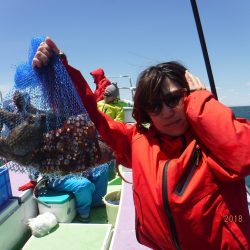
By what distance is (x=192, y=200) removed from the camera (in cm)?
151

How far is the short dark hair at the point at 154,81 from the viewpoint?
166 cm

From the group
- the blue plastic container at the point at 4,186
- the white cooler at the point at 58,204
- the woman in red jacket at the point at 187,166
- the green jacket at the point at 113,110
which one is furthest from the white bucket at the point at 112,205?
the woman in red jacket at the point at 187,166

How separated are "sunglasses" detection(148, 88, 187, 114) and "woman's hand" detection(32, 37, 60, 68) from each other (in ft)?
2.05

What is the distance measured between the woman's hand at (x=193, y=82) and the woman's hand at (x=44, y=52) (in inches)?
29.3

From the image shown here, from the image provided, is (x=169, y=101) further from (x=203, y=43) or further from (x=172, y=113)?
(x=203, y=43)

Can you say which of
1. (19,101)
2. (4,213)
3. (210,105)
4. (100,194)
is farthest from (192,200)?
(100,194)

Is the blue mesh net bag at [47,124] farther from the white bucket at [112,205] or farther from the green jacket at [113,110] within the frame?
the green jacket at [113,110]

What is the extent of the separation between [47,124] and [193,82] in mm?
854

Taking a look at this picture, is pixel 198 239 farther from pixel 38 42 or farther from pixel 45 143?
pixel 38 42

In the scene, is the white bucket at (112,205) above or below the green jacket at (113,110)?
below

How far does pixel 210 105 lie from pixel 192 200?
49 centimetres

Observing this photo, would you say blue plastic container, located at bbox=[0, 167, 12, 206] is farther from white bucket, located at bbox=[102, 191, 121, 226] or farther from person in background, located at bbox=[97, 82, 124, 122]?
person in background, located at bbox=[97, 82, 124, 122]

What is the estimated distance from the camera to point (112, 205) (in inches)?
187
